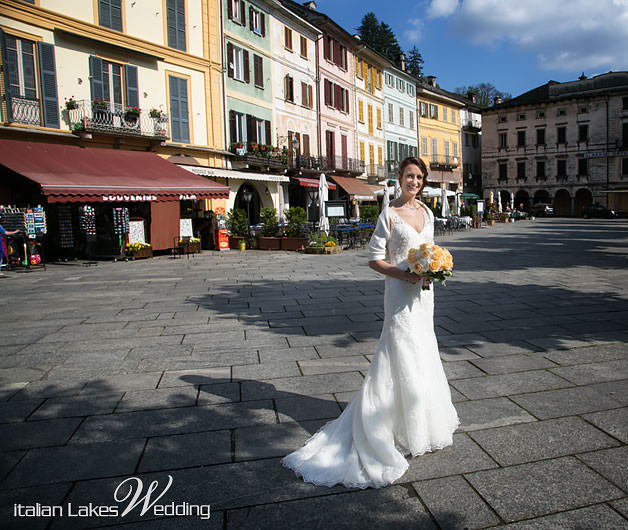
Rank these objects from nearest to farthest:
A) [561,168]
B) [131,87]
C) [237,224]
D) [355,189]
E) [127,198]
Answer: [127,198] → [131,87] → [237,224] → [355,189] → [561,168]

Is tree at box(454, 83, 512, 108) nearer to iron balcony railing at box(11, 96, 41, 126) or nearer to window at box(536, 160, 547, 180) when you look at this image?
window at box(536, 160, 547, 180)

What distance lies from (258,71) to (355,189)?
9604mm

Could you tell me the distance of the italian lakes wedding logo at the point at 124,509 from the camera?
248 centimetres

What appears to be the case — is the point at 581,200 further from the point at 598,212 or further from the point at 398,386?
the point at 398,386

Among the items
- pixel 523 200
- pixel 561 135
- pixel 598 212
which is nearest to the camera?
pixel 598 212

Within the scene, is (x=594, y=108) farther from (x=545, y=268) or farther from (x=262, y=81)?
(x=545, y=268)

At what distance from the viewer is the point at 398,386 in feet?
9.78

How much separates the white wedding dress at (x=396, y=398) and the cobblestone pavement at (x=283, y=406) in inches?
5.7

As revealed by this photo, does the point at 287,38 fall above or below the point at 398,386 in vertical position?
above

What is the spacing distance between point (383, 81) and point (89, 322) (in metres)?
35.3

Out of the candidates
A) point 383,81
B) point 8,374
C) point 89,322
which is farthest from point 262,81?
point 8,374

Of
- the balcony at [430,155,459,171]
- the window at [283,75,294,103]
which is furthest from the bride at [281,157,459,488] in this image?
the balcony at [430,155,459,171]

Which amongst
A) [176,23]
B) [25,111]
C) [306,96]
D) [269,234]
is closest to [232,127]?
[176,23]

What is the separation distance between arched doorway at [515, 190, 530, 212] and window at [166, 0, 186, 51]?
141 feet
